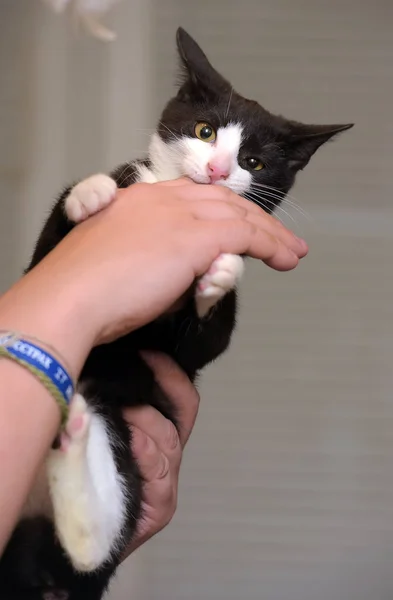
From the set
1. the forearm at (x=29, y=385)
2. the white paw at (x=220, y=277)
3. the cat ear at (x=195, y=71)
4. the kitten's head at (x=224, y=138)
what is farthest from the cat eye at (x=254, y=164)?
the forearm at (x=29, y=385)

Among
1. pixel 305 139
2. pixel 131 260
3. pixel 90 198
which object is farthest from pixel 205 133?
pixel 131 260

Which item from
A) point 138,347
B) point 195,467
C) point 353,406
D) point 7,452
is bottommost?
point 195,467

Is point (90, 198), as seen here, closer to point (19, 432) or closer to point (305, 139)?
point (19, 432)

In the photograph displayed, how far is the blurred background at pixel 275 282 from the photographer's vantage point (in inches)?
61.2

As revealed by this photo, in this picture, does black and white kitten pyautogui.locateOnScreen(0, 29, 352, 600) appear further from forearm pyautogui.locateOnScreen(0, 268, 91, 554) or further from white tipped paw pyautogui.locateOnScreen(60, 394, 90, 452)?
forearm pyautogui.locateOnScreen(0, 268, 91, 554)

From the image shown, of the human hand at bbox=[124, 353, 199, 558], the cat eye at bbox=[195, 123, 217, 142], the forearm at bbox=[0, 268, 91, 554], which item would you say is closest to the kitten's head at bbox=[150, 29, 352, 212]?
the cat eye at bbox=[195, 123, 217, 142]

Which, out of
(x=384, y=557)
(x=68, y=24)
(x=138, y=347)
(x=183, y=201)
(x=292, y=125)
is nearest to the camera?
(x=183, y=201)

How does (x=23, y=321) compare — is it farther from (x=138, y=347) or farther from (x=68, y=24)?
(x=68, y=24)

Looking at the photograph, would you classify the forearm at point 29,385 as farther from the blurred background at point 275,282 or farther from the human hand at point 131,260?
the blurred background at point 275,282

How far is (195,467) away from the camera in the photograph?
1582 mm

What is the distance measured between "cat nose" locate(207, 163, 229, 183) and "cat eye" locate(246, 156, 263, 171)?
0.29ft

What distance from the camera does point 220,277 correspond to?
29.0 inches

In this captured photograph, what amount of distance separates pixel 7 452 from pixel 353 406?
1255 mm

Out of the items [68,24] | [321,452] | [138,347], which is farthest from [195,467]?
[68,24]
